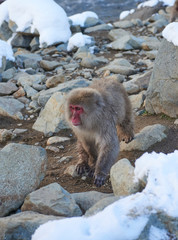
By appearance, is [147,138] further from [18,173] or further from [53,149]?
[18,173]

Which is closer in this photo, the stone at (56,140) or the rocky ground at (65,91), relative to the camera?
the rocky ground at (65,91)

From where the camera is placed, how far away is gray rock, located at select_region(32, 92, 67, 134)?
18.6 feet

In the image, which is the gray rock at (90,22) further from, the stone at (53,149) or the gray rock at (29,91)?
the stone at (53,149)

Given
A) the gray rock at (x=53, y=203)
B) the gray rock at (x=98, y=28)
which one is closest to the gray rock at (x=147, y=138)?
the gray rock at (x=53, y=203)

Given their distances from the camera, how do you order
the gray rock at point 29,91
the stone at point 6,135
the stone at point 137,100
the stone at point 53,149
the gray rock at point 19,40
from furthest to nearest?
the gray rock at point 19,40, the gray rock at point 29,91, the stone at point 137,100, the stone at point 6,135, the stone at point 53,149

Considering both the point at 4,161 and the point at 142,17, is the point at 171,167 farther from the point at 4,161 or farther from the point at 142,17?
the point at 142,17

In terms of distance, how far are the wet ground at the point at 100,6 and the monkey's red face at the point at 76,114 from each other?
13.2m

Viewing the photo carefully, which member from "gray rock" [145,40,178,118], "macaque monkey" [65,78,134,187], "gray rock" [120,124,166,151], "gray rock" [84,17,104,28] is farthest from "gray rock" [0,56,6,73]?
"gray rock" [84,17,104,28]

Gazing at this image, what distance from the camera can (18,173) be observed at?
350 cm

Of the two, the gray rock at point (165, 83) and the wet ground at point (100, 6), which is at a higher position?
the gray rock at point (165, 83)

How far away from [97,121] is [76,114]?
27 centimetres

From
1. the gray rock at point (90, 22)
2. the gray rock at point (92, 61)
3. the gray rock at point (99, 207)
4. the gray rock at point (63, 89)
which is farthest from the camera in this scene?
the gray rock at point (90, 22)

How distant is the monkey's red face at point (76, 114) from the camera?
395 cm

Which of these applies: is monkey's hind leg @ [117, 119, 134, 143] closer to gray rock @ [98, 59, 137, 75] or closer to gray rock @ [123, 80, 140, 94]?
gray rock @ [123, 80, 140, 94]
